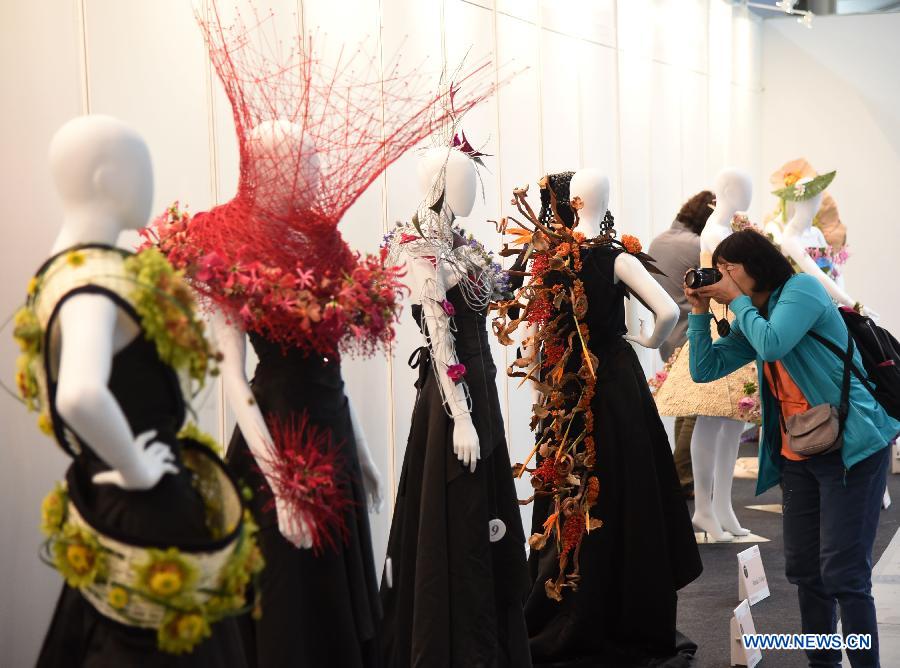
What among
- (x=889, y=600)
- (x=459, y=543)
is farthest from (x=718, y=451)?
(x=459, y=543)

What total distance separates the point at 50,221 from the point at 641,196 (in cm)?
512

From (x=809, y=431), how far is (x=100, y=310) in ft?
6.72

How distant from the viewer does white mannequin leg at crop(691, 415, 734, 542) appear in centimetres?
549

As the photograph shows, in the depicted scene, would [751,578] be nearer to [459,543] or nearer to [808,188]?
[459,543]

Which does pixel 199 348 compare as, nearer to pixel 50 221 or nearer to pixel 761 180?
pixel 50 221

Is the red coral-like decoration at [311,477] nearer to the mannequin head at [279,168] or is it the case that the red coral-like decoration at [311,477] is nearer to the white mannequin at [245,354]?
the white mannequin at [245,354]

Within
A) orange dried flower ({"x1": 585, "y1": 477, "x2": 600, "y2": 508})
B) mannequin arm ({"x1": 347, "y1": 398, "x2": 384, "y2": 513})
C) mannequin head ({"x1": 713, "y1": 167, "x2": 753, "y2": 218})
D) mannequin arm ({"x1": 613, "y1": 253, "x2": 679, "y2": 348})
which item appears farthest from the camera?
mannequin head ({"x1": 713, "y1": 167, "x2": 753, "y2": 218})

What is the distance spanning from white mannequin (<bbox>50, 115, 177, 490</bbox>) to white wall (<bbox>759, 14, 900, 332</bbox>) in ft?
31.0

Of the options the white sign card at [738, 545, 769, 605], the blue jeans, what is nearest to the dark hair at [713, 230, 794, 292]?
the blue jeans

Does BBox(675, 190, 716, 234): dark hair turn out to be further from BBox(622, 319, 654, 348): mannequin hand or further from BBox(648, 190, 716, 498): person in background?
BBox(622, 319, 654, 348): mannequin hand

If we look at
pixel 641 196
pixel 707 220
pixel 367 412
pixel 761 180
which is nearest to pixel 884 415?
pixel 367 412

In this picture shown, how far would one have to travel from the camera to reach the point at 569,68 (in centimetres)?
629

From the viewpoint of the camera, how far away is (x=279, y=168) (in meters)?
2.38

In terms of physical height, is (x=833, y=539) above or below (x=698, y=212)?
below
